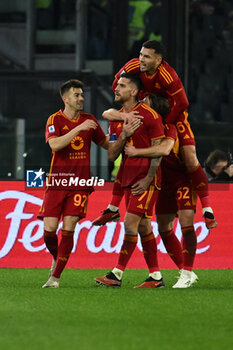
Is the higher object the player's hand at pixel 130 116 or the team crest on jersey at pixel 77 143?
the player's hand at pixel 130 116

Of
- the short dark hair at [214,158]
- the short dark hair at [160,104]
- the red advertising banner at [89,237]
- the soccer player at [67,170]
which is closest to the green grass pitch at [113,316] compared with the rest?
the soccer player at [67,170]

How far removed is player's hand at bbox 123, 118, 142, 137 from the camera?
10242 mm

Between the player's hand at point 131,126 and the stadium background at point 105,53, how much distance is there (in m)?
6.73

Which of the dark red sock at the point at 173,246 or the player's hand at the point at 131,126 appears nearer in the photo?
the player's hand at the point at 131,126

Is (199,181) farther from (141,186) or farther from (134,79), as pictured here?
(134,79)

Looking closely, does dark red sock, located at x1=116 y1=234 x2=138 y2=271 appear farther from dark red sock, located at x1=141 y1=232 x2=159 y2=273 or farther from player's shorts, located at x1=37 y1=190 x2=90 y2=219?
player's shorts, located at x1=37 y1=190 x2=90 y2=219

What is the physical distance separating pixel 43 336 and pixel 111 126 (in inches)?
144

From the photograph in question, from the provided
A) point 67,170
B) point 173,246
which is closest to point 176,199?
point 173,246

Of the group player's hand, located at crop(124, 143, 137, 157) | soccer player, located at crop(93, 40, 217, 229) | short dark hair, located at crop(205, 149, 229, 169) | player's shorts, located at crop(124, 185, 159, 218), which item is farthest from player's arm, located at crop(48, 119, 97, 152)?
short dark hair, located at crop(205, 149, 229, 169)

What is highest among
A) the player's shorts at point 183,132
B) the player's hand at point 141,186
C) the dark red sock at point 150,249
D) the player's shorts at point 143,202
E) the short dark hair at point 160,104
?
the short dark hair at point 160,104

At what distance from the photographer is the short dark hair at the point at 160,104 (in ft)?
34.6

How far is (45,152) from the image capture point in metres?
16.6

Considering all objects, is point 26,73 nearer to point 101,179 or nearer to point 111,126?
point 101,179

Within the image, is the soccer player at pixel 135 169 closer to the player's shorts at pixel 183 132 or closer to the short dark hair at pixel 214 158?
the player's shorts at pixel 183 132
